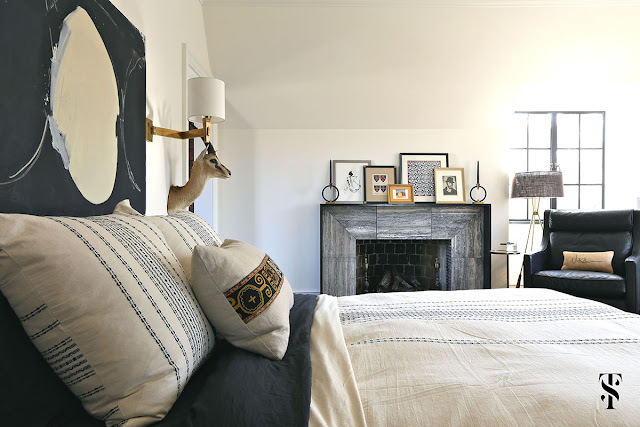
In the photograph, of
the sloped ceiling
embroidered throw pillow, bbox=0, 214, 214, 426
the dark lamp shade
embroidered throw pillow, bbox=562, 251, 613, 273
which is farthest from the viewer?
the dark lamp shade

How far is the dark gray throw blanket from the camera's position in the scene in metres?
0.79

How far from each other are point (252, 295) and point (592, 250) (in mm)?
3856

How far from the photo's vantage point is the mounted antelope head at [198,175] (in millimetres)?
2601

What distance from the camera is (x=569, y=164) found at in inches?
206

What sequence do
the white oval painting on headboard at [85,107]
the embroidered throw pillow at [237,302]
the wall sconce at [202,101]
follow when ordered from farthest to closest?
the wall sconce at [202,101]
the white oval painting on headboard at [85,107]
the embroidered throw pillow at [237,302]

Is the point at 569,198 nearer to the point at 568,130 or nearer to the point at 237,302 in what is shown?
the point at 568,130

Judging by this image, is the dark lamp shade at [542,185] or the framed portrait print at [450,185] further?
the framed portrait print at [450,185]

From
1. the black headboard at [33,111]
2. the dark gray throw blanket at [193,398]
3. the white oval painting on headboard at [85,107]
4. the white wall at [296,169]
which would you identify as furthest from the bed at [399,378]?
the white wall at [296,169]

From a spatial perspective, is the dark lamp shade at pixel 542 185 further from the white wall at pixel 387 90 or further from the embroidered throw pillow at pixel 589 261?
the embroidered throw pillow at pixel 589 261

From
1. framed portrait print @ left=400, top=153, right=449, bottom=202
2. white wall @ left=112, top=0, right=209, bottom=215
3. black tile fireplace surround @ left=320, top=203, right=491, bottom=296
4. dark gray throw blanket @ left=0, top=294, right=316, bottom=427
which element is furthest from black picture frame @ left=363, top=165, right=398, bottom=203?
dark gray throw blanket @ left=0, top=294, right=316, bottom=427

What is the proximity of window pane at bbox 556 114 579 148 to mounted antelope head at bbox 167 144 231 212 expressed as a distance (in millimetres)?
4283

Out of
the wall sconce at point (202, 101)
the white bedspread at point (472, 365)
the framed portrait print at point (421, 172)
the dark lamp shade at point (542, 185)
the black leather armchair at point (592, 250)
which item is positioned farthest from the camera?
the framed portrait print at point (421, 172)

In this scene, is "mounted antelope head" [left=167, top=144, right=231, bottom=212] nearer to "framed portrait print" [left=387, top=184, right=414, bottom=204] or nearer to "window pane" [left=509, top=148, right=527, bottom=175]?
"framed portrait print" [left=387, top=184, right=414, bottom=204]

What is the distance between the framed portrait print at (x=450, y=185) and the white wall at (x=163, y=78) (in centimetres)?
263
